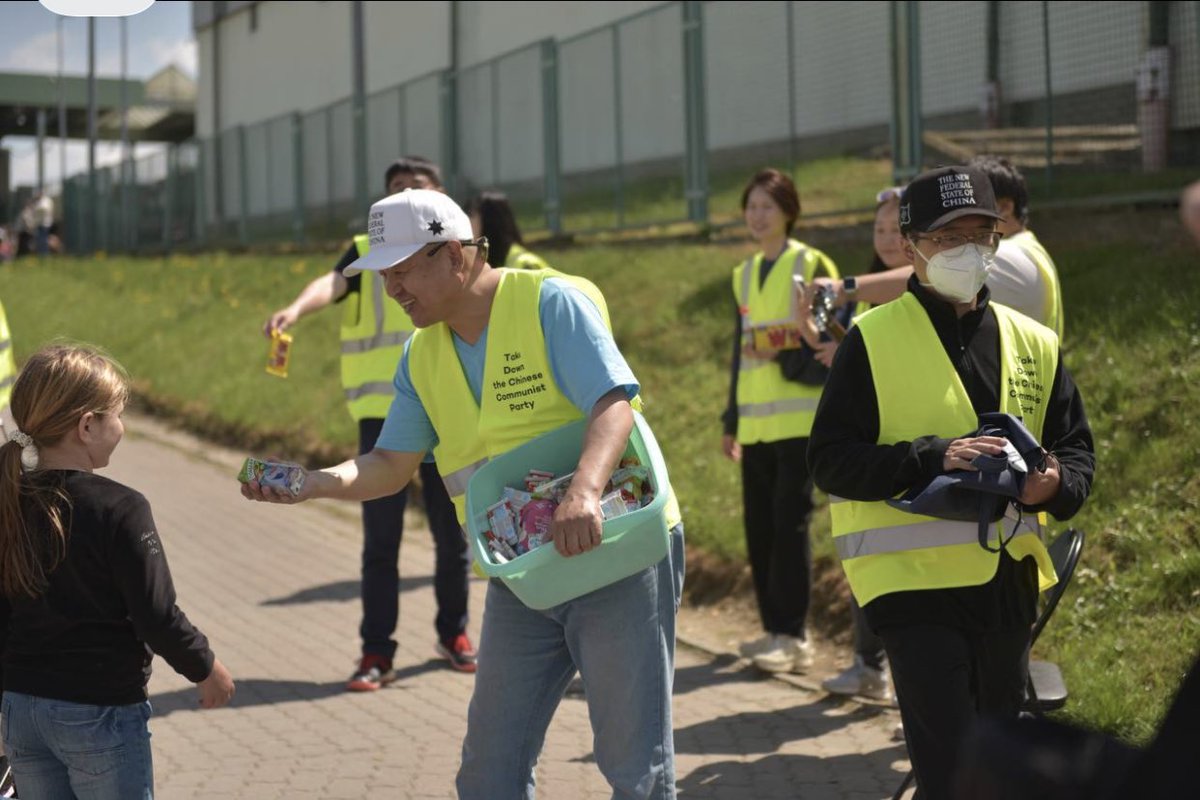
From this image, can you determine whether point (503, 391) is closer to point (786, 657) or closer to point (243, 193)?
point (786, 657)

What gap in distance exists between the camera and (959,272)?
4445 mm

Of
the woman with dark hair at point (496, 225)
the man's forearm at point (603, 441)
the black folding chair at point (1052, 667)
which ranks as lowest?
the black folding chair at point (1052, 667)

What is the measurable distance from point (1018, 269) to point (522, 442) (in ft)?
6.66

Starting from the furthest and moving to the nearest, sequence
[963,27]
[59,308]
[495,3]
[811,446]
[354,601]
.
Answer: [495,3]
[59,308]
[963,27]
[354,601]
[811,446]

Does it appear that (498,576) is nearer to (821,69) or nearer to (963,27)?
(963,27)

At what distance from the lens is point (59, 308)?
2550cm

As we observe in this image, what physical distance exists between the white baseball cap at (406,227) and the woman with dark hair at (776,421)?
3.42 m

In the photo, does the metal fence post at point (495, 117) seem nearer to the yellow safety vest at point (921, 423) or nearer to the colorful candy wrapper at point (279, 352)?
the colorful candy wrapper at point (279, 352)

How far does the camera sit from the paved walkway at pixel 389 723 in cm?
634

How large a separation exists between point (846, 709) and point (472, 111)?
16.6 metres

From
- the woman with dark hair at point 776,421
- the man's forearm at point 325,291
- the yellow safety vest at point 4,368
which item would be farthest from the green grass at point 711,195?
the yellow safety vest at point 4,368

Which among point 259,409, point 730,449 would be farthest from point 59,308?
point 730,449

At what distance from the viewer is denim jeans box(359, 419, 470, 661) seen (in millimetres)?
7809

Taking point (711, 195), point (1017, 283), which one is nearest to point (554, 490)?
point (1017, 283)
